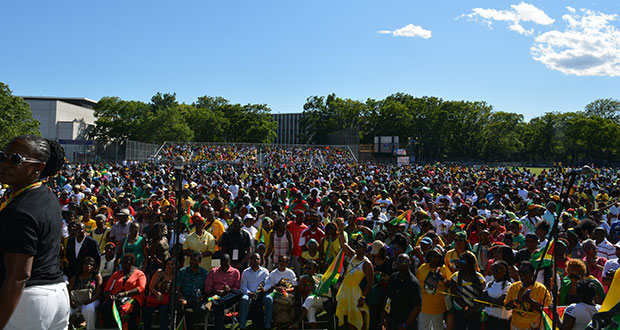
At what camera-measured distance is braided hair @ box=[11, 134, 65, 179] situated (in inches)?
93.5

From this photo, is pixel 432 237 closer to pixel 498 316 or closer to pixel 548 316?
pixel 498 316

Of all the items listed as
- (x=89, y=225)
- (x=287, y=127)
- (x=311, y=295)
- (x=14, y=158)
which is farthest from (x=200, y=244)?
(x=287, y=127)

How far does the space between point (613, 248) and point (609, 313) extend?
5.10 meters

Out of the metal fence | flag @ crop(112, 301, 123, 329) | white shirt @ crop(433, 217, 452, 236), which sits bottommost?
flag @ crop(112, 301, 123, 329)

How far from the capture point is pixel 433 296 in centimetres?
538

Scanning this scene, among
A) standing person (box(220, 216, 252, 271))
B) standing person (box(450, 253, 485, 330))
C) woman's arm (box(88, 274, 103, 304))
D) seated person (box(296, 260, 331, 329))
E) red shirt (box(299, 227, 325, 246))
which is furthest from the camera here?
red shirt (box(299, 227, 325, 246))

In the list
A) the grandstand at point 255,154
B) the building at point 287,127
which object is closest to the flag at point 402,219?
the grandstand at point 255,154

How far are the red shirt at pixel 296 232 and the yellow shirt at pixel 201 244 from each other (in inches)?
62.8

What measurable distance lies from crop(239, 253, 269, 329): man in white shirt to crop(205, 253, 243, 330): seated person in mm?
97

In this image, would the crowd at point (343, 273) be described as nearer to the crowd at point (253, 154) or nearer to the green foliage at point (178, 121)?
the crowd at point (253, 154)

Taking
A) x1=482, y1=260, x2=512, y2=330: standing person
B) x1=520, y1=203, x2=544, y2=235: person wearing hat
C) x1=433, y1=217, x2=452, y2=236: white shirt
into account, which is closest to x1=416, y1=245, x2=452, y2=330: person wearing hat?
x1=482, y1=260, x2=512, y2=330: standing person

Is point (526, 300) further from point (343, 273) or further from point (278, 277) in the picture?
point (278, 277)

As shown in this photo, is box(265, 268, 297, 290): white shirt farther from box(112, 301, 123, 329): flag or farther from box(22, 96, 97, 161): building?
box(22, 96, 97, 161): building

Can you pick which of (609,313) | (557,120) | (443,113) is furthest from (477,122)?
(609,313)
